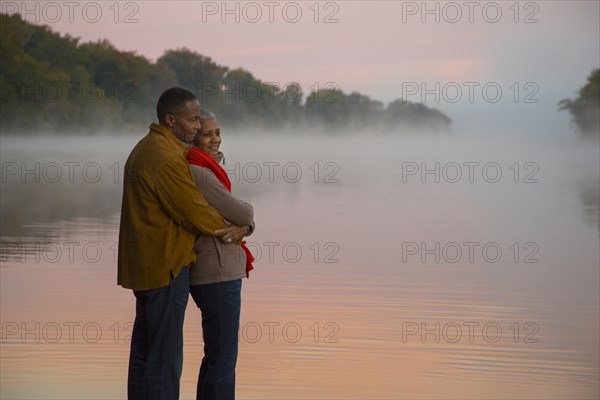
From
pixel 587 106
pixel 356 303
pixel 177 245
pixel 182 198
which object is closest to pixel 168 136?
pixel 182 198

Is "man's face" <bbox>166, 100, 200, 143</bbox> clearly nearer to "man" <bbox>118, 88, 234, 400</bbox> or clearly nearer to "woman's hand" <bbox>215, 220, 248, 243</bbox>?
"man" <bbox>118, 88, 234, 400</bbox>

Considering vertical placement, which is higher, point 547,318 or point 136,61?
point 136,61

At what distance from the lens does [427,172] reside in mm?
36250

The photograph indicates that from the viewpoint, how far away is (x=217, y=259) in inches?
177

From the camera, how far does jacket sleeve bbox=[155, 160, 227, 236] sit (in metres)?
4.36

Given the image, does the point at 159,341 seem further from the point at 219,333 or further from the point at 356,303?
the point at 356,303

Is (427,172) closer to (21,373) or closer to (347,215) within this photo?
(347,215)

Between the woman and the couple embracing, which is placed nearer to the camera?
the couple embracing

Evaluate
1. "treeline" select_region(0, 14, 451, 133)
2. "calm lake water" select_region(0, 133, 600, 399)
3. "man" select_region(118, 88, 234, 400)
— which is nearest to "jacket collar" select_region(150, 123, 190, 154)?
"man" select_region(118, 88, 234, 400)

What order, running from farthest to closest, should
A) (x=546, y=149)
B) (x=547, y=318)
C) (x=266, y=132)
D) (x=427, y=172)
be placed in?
(x=266, y=132) → (x=546, y=149) → (x=427, y=172) → (x=547, y=318)

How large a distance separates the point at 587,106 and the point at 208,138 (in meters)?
84.5

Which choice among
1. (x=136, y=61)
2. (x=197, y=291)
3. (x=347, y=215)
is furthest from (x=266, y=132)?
(x=197, y=291)

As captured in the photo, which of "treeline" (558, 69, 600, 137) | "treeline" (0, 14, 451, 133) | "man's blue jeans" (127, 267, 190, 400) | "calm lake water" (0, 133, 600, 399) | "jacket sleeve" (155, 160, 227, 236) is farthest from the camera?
"treeline" (558, 69, 600, 137)

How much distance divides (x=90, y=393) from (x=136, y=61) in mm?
70450
